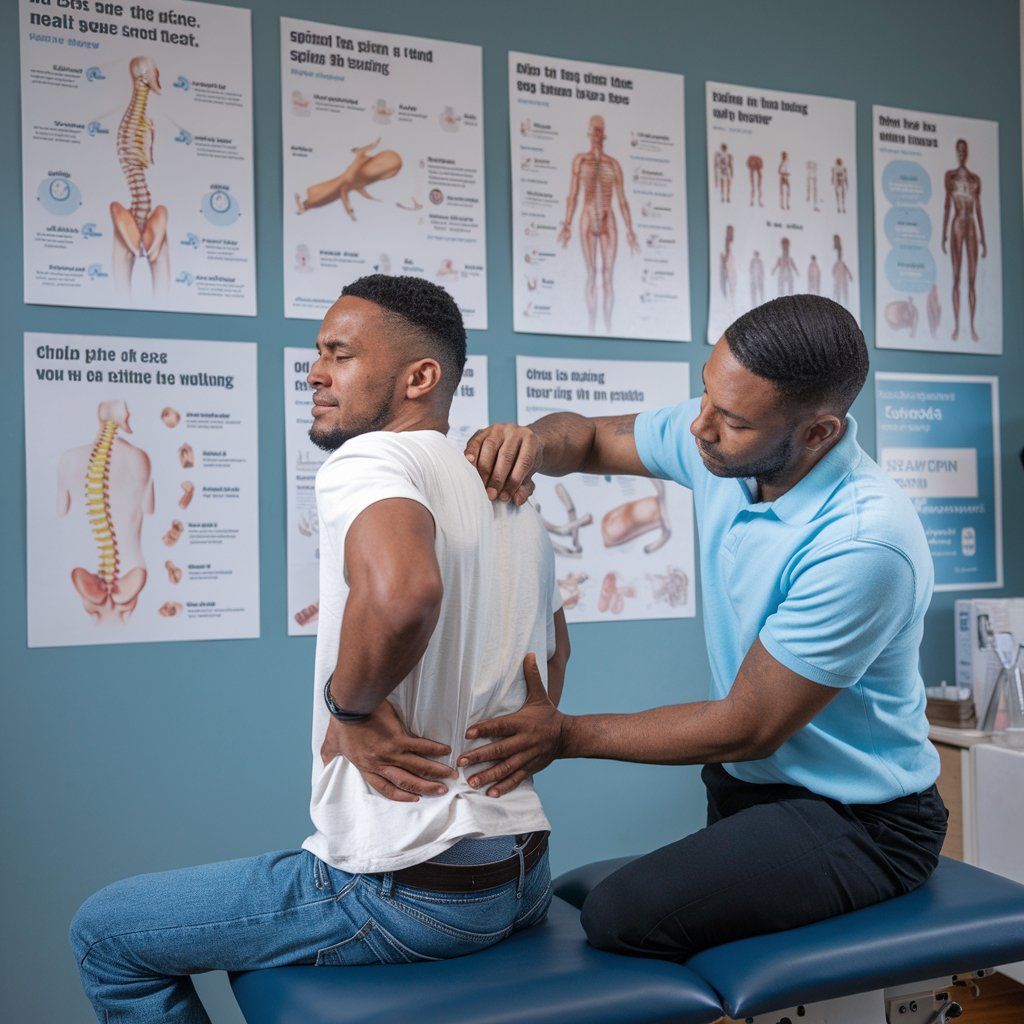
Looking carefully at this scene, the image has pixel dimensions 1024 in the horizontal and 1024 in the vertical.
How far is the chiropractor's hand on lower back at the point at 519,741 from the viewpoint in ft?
3.88

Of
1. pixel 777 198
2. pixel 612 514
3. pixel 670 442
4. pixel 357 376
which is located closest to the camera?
pixel 357 376

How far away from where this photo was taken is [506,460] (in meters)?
1.35

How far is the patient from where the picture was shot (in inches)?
44.3

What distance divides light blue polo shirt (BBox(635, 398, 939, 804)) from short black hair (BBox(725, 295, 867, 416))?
93 mm

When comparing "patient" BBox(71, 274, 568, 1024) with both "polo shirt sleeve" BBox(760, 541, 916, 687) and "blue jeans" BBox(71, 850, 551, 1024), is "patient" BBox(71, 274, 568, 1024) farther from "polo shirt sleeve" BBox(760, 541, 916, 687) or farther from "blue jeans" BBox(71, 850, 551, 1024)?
"polo shirt sleeve" BBox(760, 541, 916, 687)

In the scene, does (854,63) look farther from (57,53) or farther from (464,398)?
(57,53)

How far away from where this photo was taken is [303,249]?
2.21m

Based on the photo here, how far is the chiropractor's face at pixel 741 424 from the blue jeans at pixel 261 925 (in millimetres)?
626

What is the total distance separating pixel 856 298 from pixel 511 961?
2002 mm

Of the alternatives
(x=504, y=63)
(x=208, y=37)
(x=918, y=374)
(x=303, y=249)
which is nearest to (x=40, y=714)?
(x=303, y=249)

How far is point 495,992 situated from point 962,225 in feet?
7.89

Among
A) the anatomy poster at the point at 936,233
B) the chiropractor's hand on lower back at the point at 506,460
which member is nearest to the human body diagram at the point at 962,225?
the anatomy poster at the point at 936,233

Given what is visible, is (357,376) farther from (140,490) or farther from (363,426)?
(140,490)

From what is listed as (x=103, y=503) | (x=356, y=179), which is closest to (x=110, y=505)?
(x=103, y=503)
